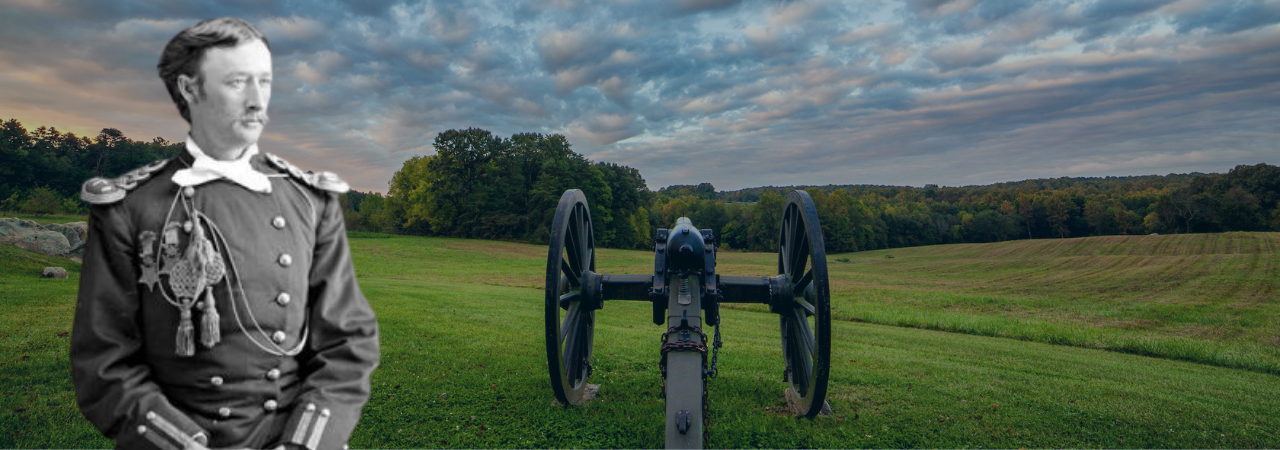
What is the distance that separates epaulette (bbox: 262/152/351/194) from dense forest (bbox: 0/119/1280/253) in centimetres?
2772

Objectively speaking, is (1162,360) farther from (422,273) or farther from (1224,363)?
(422,273)

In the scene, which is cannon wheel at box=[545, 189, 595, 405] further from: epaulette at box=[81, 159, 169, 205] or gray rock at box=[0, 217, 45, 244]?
gray rock at box=[0, 217, 45, 244]

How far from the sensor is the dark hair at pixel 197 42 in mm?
1338

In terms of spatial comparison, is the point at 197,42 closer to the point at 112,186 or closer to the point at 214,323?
the point at 112,186

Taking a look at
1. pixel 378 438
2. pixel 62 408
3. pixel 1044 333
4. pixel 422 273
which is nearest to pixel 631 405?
pixel 378 438

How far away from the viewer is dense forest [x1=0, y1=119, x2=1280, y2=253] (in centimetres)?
4228

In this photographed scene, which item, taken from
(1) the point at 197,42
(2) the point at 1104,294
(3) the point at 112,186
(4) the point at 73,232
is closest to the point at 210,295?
(3) the point at 112,186

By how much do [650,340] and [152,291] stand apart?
943cm

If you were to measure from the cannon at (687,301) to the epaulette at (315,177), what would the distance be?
2885 millimetres

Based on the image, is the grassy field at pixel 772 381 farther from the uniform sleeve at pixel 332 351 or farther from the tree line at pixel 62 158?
the uniform sleeve at pixel 332 351

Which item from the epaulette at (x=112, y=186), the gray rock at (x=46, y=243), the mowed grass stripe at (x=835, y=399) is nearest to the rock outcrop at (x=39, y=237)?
the gray rock at (x=46, y=243)

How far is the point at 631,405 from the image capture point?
6.11 metres

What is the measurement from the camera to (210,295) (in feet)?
4.48

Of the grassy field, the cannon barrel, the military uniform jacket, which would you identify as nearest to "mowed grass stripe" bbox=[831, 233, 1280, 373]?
the grassy field
